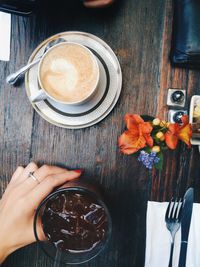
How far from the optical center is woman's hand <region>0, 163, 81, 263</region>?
958 mm

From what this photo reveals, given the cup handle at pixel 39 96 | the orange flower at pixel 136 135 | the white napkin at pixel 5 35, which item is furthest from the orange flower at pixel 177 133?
the white napkin at pixel 5 35

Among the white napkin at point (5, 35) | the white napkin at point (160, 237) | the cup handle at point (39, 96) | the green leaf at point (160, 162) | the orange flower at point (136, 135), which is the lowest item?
the white napkin at point (160, 237)

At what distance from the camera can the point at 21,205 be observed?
961 mm

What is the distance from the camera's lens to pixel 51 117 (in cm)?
97

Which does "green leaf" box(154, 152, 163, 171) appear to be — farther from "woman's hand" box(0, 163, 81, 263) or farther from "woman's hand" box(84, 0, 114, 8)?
"woman's hand" box(84, 0, 114, 8)

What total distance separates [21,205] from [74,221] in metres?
0.16

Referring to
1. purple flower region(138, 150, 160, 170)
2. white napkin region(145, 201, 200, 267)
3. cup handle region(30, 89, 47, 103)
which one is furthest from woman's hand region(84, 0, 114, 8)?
white napkin region(145, 201, 200, 267)

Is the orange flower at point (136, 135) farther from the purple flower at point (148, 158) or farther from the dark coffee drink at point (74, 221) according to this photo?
the dark coffee drink at point (74, 221)

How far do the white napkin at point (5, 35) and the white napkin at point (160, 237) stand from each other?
0.54 meters

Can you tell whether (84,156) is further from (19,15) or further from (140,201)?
(19,15)

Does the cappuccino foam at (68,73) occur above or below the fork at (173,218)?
above

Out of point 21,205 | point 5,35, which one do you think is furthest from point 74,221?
point 5,35

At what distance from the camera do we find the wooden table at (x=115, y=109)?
100 cm

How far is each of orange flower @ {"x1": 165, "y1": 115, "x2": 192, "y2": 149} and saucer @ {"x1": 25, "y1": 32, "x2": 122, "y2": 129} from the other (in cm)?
16
